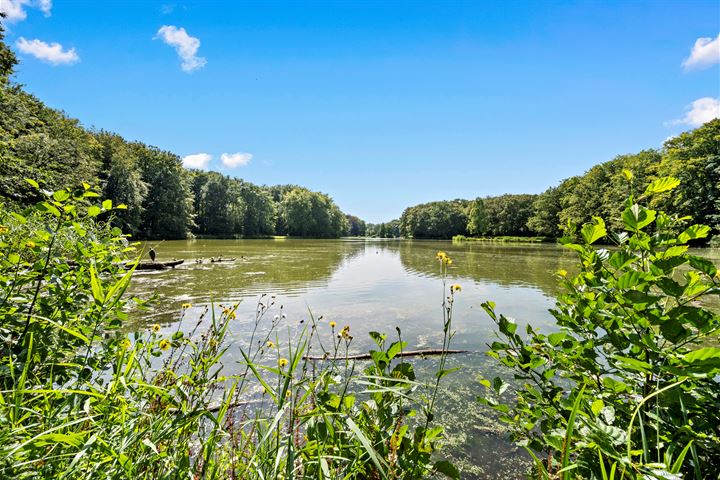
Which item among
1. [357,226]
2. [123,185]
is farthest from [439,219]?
[123,185]

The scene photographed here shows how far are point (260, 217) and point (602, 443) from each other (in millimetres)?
74098

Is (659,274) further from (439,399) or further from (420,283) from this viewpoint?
(420,283)

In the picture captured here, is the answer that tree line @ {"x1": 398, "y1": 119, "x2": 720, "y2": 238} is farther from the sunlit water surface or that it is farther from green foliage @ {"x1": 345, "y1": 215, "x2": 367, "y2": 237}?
green foliage @ {"x1": 345, "y1": 215, "x2": 367, "y2": 237}

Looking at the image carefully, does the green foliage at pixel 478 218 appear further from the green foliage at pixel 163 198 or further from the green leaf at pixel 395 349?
the green leaf at pixel 395 349

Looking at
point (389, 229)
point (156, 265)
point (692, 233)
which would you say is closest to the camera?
point (692, 233)

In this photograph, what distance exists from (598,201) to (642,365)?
203 ft

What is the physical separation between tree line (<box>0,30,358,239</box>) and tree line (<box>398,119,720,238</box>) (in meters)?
24.6

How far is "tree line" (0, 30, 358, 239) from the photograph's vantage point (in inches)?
667

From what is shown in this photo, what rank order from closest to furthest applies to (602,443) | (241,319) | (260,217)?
1. (602,443)
2. (241,319)
3. (260,217)

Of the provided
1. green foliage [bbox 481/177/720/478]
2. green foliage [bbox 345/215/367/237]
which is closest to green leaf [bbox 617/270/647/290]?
green foliage [bbox 481/177/720/478]

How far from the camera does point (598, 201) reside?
166 feet

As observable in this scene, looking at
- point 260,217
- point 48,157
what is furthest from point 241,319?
point 260,217

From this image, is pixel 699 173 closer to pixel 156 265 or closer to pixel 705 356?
pixel 705 356

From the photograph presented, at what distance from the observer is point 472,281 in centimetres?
1374
